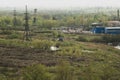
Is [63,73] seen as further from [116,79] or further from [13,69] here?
[13,69]

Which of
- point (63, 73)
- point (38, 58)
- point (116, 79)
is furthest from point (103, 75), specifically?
point (38, 58)

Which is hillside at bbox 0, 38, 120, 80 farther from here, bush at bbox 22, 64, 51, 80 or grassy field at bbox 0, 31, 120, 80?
bush at bbox 22, 64, 51, 80

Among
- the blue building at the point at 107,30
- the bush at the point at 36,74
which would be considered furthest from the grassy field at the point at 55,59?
the blue building at the point at 107,30

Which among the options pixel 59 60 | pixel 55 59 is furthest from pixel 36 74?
pixel 55 59

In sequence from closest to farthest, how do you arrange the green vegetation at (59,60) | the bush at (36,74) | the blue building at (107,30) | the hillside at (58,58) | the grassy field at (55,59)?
the bush at (36,74) < the green vegetation at (59,60) < the grassy field at (55,59) < the hillside at (58,58) < the blue building at (107,30)

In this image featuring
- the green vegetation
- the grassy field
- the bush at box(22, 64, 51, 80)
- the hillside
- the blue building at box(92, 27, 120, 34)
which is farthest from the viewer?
the blue building at box(92, 27, 120, 34)

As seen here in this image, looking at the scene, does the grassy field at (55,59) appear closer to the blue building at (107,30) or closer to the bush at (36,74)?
the bush at (36,74)

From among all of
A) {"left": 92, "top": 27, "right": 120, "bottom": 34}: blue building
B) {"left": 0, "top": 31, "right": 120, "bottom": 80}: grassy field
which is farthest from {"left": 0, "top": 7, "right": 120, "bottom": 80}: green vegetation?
{"left": 92, "top": 27, "right": 120, "bottom": 34}: blue building

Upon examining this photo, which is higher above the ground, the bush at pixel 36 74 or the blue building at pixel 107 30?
the blue building at pixel 107 30

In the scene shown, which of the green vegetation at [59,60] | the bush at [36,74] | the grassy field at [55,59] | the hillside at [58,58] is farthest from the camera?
the hillside at [58,58]

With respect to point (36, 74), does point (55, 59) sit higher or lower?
lower

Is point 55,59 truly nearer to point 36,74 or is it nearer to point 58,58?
point 58,58

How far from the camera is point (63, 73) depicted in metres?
18.0

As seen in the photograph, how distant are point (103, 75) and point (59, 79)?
2.95 meters
